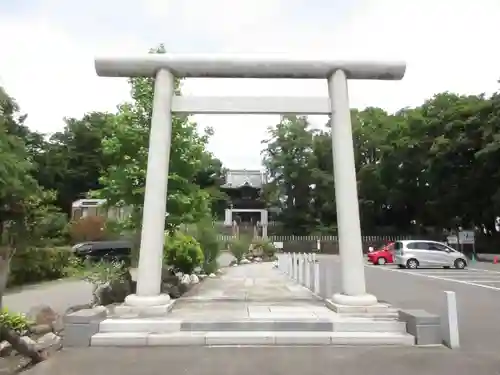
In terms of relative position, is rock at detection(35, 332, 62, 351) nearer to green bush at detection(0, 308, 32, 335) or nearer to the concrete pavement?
green bush at detection(0, 308, 32, 335)

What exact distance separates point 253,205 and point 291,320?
48243mm

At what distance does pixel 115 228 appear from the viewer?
518 inches

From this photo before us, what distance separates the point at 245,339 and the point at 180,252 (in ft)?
25.9

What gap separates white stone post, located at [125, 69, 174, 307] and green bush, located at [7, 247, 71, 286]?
28.8 ft

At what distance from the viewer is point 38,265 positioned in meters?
18.3

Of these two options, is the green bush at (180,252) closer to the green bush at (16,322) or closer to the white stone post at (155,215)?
the white stone post at (155,215)

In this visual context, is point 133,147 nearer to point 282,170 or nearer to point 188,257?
point 188,257

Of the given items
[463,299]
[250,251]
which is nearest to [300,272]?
[463,299]

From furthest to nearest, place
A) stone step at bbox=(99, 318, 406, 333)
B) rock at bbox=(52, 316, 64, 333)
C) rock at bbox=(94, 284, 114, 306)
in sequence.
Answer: rock at bbox=(94, 284, 114, 306)
rock at bbox=(52, 316, 64, 333)
stone step at bbox=(99, 318, 406, 333)

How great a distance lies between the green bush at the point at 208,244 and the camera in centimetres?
1995

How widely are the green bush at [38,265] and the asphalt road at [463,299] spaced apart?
34.5ft

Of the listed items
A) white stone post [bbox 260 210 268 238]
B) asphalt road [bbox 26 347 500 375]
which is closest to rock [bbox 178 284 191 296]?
asphalt road [bbox 26 347 500 375]

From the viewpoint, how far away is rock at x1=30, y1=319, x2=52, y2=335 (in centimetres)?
823

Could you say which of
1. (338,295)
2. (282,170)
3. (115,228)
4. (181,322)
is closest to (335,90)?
(338,295)
